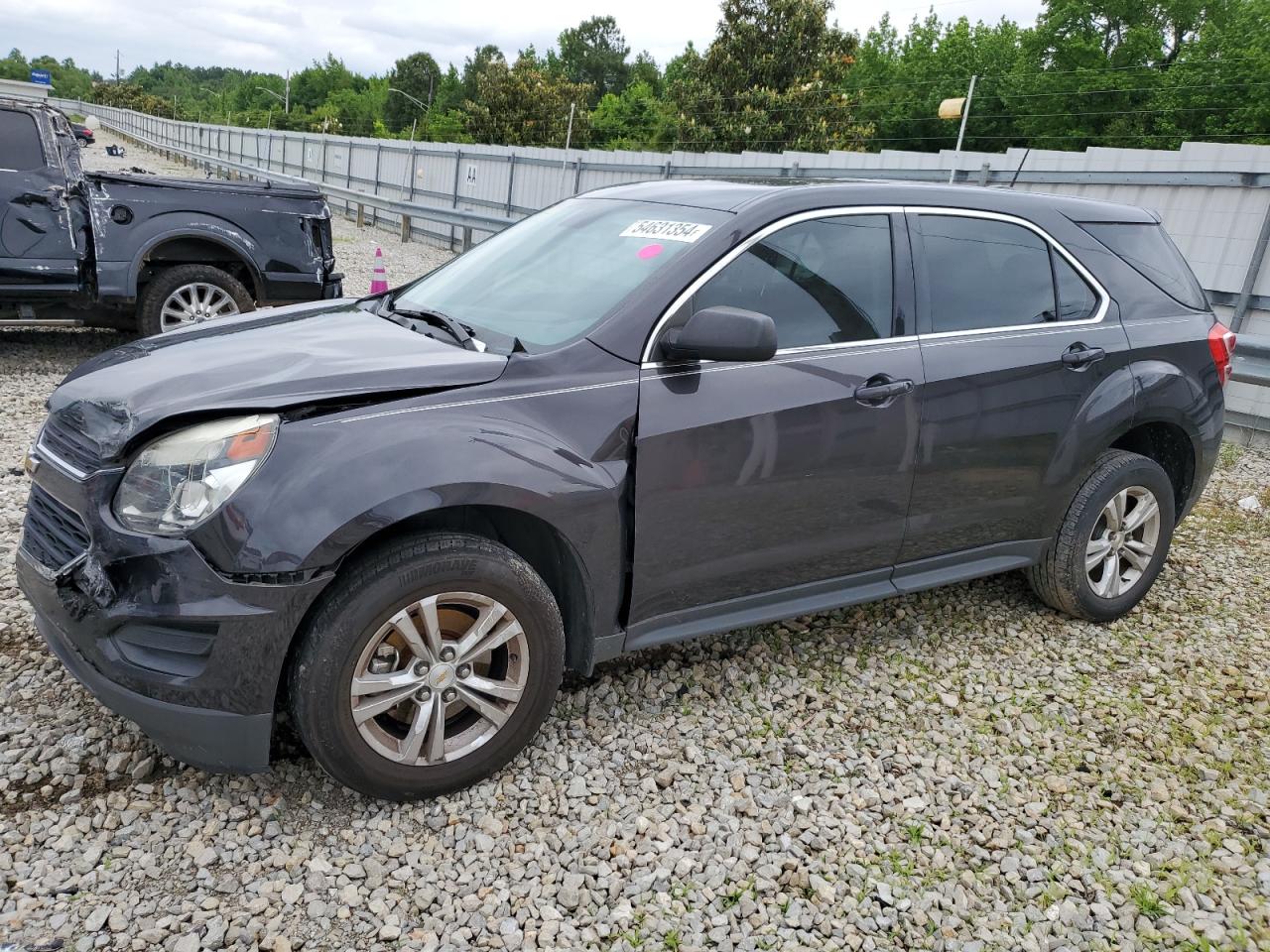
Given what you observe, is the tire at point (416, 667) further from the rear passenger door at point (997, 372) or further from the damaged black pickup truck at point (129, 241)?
the damaged black pickup truck at point (129, 241)

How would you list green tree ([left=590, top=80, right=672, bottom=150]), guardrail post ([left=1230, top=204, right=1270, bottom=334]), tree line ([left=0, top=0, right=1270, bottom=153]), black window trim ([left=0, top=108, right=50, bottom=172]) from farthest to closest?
1. green tree ([left=590, top=80, right=672, bottom=150])
2. tree line ([left=0, top=0, right=1270, bottom=153])
3. guardrail post ([left=1230, top=204, right=1270, bottom=334])
4. black window trim ([left=0, top=108, right=50, bottom=172])

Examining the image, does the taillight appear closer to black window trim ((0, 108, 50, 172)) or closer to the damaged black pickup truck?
the damaged black pickup truck

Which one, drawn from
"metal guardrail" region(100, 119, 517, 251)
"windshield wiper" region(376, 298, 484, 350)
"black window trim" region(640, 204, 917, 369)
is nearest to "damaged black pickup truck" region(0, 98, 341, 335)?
"metal guardrail" region(100, 119, 517, 251)

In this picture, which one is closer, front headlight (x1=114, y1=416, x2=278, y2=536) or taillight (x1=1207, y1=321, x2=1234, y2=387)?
front headlight (x1=114, y1=416, x2=278, y2=536)

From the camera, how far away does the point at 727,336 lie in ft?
9.34

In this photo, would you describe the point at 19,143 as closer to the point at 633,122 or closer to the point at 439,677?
the point at 439,677

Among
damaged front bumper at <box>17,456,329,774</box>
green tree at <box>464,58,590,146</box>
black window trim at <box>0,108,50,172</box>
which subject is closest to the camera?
damaged front bumper at <box>17,456,329,774</box>

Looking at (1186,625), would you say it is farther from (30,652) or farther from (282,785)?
(30,652)

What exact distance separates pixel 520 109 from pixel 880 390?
5395 cm

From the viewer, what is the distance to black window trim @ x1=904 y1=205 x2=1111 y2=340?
3.57m

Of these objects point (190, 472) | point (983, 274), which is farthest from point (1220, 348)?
point (190, 472)

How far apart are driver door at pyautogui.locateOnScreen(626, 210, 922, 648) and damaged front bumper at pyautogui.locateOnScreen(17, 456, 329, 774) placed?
1104 millimetres

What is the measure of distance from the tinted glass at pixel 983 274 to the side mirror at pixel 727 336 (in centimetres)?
103

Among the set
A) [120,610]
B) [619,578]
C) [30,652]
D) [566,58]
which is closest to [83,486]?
[120,610]
